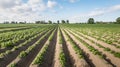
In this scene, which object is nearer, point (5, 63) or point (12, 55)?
point (5, 63)

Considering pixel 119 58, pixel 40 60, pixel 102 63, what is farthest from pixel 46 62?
pixel 119 58

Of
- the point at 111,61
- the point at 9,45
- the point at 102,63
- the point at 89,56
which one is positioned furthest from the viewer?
the point at 9,45

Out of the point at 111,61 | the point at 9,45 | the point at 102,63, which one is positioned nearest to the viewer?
the point at 102,63

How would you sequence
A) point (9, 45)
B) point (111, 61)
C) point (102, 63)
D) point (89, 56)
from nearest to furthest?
point (102, 63), point (111, 61), point (89, 56), point (9, 45)

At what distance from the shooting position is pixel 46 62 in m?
13.8

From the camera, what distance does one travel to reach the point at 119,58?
579 inches

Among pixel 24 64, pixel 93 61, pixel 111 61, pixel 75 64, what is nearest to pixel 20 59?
pixel 24 64

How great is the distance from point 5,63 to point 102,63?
6.71 meters

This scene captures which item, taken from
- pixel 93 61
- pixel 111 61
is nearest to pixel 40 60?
pixel 93 61

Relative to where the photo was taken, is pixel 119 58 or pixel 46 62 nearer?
pixel 46 62

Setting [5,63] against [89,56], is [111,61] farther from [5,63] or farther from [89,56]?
[5,63]

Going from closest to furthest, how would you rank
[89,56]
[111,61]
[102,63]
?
[102,63] → [111,61] → [89,56]

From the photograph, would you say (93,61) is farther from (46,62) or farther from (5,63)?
(5,63)

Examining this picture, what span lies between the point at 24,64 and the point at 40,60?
1155 mm
